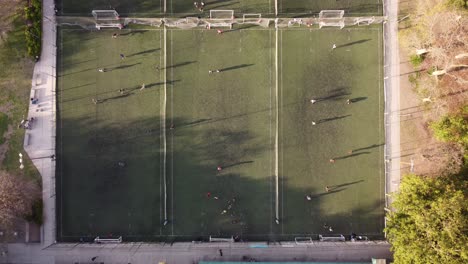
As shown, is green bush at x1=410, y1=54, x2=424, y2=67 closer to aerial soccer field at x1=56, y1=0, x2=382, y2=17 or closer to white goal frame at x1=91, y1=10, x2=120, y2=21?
aerial soccer field at x1=56, y1=0, x2=382, y2=17

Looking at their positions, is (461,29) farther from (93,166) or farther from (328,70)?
(93,166)

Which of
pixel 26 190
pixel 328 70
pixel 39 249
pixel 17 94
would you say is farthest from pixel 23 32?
pixel 328 70

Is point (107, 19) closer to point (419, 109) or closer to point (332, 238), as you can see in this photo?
point (332, 238)

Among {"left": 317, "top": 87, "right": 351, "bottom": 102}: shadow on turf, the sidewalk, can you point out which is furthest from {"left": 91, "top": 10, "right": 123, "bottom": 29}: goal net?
{"left": 317, "top": 87, "right": 351, "bottom": 102}: shadow on turf

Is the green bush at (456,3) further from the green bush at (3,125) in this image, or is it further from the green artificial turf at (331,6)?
the green bush at (3,125)

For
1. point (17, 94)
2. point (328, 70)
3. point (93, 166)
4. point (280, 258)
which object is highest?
point (328, 70)

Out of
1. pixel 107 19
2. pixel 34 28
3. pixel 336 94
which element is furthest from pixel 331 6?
pixel 34 28
